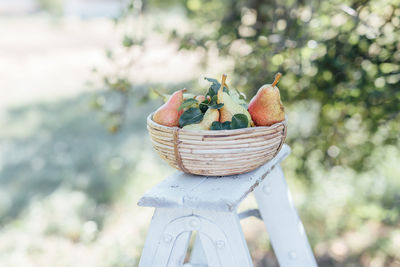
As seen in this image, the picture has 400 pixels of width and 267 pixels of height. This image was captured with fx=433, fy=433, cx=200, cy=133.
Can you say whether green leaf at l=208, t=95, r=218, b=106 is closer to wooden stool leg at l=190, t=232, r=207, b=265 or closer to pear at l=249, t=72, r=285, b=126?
pear at l=249, t=72, r=285, b=126

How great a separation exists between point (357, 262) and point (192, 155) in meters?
1.52

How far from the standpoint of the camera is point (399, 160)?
2.80m

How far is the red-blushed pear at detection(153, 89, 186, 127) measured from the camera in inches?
44.8

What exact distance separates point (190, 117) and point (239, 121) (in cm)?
12

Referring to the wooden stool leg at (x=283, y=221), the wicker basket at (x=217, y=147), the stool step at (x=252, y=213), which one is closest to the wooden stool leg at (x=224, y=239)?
the wicker basket at (x=217, y=147)

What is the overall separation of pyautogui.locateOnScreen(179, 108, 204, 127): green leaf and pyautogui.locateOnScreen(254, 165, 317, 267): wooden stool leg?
42 centimetres

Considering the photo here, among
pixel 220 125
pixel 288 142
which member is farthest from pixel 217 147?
pixel 288 142

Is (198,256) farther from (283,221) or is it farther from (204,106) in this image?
(204,106)

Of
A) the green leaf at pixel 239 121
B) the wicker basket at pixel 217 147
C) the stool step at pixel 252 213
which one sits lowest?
the stool step at pixel 252 213

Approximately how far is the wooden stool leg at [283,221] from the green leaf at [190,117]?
422 mm

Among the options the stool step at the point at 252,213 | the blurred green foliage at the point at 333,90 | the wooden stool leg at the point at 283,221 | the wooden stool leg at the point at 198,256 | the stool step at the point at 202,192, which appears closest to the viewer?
the stool step at the point at 202,192

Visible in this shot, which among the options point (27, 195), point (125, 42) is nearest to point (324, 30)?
point (125, 42)

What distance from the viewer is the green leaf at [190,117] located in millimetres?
1096

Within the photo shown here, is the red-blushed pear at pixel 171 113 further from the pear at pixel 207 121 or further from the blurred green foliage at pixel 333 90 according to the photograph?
the blurred green foliage at pixel 333 90
